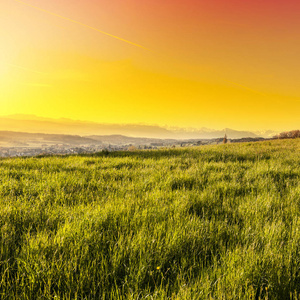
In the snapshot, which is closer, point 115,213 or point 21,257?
point 21,257

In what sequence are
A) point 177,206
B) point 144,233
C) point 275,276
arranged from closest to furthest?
point 275,276, point 144,233, point 177,206

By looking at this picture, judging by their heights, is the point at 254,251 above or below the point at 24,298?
above

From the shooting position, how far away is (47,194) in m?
4.20

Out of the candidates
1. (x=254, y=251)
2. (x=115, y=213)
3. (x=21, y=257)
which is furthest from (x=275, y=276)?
(x=21, y=257)

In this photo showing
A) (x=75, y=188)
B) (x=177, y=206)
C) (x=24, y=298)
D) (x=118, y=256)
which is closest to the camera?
(x=24, y=298)

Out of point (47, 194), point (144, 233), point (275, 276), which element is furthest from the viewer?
point (47, 194)

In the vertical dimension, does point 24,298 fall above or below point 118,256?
below

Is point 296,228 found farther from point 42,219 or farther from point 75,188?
point 75,188

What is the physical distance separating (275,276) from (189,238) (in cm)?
102

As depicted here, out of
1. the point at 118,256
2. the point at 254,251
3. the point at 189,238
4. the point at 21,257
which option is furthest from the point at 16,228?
the point at 254,251

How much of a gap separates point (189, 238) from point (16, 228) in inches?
108

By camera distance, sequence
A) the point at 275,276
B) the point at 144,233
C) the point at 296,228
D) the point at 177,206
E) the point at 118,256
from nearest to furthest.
Result: the point at 275,276 → the point at 118,256 → the point at 144,233 → the point at 296,228 → the point at 177,206

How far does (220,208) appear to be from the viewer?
379 centimetres

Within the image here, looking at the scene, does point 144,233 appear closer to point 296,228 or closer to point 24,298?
point 24,298
